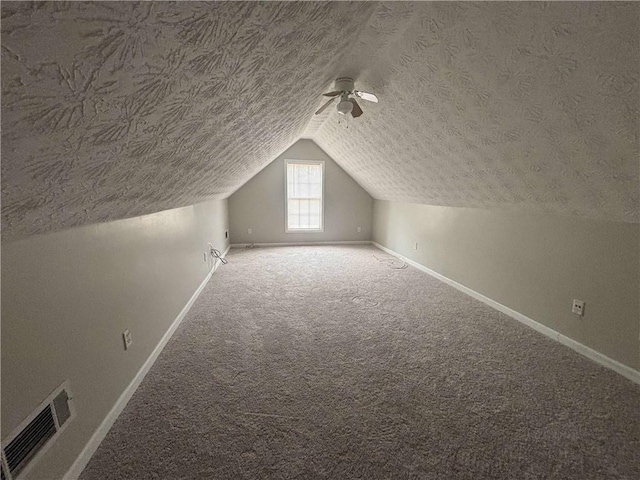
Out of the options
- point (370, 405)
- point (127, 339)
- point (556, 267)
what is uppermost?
point (556, 267)

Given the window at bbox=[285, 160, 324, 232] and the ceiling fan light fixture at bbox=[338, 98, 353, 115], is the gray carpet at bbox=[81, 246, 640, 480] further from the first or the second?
the window at bbox=[285, 160, 324, 232]

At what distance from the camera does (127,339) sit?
151 cm

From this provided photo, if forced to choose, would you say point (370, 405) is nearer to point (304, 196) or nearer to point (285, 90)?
point (285, 90)

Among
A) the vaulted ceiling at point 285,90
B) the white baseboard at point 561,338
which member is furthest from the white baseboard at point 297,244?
the vaulted ceiling at point 285,90

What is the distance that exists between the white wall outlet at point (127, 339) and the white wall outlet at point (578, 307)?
3.02 meters

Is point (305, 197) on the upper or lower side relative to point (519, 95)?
lower

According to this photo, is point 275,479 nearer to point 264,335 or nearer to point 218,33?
point 264,335

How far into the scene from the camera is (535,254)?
231cm

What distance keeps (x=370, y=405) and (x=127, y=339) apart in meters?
1.42

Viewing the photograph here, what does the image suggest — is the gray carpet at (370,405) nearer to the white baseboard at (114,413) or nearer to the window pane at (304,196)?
the white baseboard at (114,413)

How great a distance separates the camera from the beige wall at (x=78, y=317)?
33.5 inches

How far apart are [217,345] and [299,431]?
3.34ft

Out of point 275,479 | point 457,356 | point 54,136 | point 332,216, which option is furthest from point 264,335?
point 332,216

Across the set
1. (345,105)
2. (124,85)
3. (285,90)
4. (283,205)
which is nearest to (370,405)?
(124,85)
